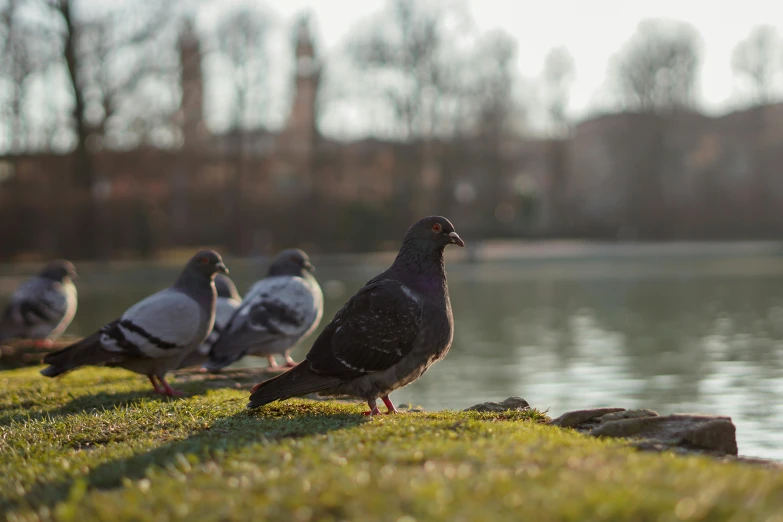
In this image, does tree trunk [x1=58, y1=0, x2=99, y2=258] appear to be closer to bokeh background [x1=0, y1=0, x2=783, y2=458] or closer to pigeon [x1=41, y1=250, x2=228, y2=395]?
bokeh background [x1=0, y1=0, x2=783, y2=458]

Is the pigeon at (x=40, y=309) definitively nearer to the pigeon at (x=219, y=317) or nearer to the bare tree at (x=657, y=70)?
the pigeon at (x=219, y=317)

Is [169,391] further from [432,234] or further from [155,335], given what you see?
[432,234]

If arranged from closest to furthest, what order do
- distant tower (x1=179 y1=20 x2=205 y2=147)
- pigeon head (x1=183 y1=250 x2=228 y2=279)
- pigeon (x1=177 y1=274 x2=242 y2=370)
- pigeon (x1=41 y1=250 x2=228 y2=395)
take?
pigeon (x1=41 y1=250 x2=228 y2=395) → pigeon head (x1=183 y1=250 x2=228 y2=279) → pigeon (x1=177 y1=274 x2=242 y2=370) → distant tower (x1=179 y1=20 x2=205 y2=147)

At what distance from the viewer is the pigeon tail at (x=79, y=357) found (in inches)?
298

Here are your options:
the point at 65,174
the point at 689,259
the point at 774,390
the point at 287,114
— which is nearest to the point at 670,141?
the point at 689,259

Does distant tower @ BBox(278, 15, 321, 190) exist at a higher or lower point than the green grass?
higher

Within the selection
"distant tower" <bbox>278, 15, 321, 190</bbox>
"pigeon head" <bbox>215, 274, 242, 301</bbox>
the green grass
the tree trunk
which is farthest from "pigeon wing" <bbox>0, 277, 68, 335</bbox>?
"distant tower" <bbox>278, 15, 321, 190</bbox>

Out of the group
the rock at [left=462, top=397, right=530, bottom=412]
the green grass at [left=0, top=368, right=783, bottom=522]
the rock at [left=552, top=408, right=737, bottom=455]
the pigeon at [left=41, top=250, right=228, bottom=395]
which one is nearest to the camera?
the green grass at [left=0, top=368, right=783, bottom=522]

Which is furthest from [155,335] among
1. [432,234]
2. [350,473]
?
[350,473]

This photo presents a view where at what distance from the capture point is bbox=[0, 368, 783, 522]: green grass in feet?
10.5

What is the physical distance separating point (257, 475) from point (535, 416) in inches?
110

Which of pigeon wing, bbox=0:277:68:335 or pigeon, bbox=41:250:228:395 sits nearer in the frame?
pigeon, bbox=41:250:228:395

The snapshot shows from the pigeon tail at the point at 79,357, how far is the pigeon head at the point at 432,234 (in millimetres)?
2966

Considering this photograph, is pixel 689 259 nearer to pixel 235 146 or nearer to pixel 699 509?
pixel 235 146
